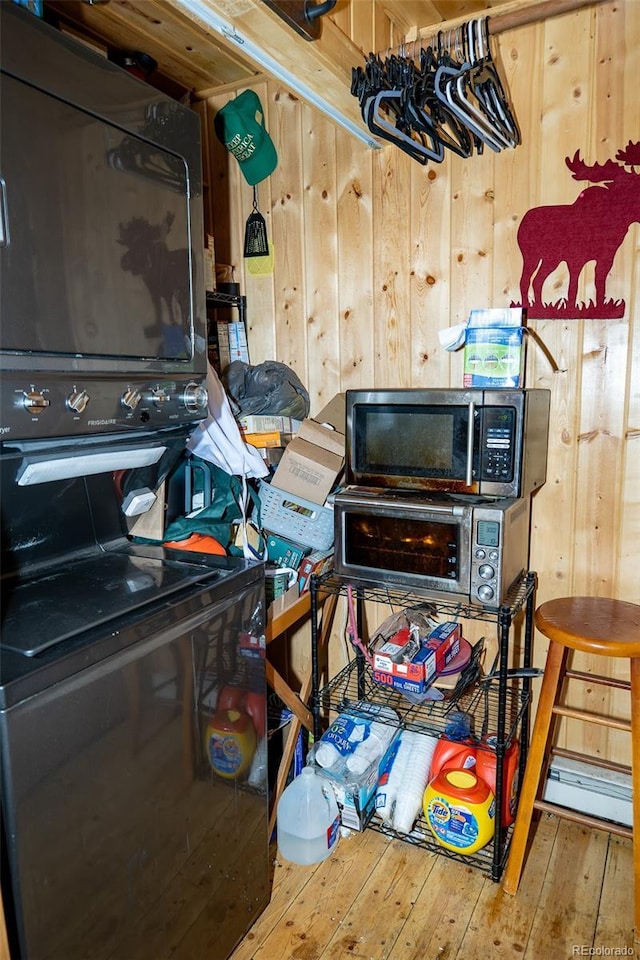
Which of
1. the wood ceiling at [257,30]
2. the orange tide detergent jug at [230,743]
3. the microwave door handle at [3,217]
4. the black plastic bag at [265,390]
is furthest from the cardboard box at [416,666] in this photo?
the wood ceiling at [257,30]

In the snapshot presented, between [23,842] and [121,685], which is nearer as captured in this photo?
[23,842]

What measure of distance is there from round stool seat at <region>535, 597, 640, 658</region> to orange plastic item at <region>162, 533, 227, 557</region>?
914mm

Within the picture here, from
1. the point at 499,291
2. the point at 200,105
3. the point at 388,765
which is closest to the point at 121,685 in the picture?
the point at 388,765

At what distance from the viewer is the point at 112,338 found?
1.18 metres

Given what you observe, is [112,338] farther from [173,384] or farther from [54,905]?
[54,905]

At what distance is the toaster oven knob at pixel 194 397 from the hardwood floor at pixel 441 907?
1341 mm

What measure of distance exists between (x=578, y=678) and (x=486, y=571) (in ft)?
1.62

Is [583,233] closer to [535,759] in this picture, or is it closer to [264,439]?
[264,439]

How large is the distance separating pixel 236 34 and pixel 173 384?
80 centimetres

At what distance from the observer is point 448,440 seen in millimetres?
1732

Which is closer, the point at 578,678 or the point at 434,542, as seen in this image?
the point at 434,542

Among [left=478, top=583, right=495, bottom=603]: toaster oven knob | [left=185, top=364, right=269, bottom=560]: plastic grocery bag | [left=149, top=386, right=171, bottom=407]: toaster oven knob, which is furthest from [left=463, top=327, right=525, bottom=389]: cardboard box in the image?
[left=149, top=386, right=171, bottom=407]: toaster oven knob

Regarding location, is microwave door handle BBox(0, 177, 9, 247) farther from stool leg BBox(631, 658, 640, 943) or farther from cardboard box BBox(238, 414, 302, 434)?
stool leg BBox(631, 658, 640, 943)

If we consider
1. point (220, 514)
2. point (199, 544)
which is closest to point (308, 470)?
point (220, 514)
